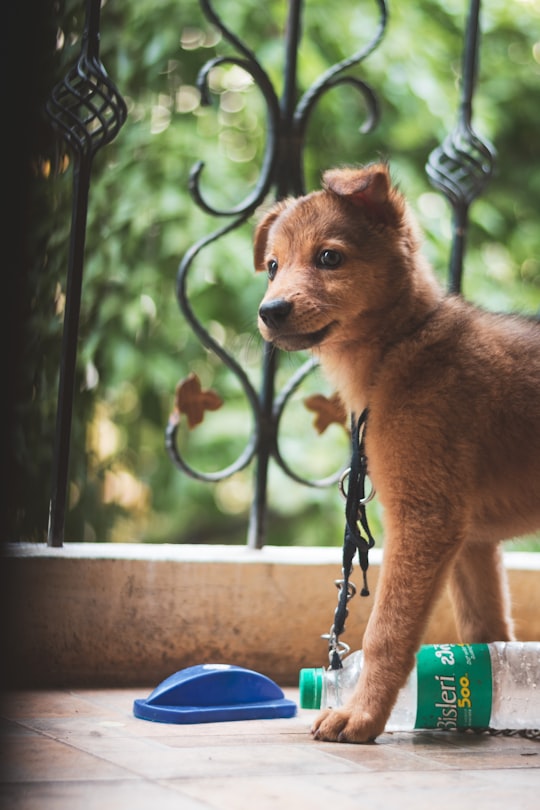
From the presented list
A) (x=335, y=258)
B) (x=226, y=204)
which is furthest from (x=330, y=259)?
(x=226, y=204)

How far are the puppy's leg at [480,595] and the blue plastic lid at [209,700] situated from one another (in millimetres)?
536

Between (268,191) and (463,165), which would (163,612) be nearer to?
(268,191)

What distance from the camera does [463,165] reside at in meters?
3.13

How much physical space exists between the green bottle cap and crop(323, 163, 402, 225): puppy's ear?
1.13 m

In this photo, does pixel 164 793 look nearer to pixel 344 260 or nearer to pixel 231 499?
pixel 344 260

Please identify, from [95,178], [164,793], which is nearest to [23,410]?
[164,793]

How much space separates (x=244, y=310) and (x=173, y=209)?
2.18ft

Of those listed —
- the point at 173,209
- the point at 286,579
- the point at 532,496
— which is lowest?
the point at 286,579

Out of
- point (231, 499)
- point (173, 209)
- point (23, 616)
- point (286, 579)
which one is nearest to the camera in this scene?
point (23, 616)

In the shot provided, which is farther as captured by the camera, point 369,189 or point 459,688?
point 369,189

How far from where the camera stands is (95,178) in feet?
15.3

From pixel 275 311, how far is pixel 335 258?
9.1 inches

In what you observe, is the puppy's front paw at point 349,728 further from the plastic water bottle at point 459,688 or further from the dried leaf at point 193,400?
the dried leaf at point 193,400

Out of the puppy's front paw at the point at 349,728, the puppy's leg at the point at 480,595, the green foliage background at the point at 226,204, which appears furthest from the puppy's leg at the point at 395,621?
the green foliage background at the point at 226,204
